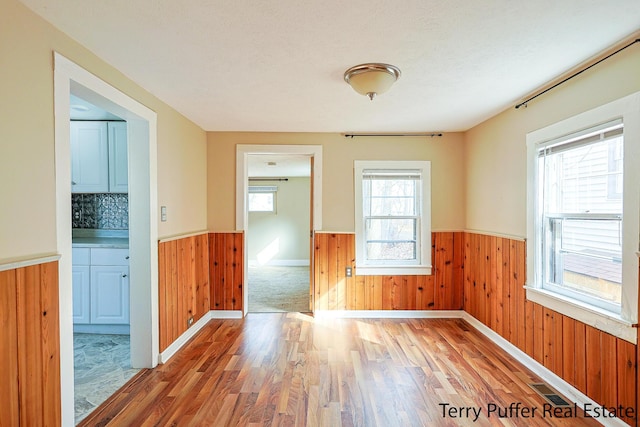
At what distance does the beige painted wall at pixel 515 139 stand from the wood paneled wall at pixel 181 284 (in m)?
3.24

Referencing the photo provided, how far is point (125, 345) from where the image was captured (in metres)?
3.02

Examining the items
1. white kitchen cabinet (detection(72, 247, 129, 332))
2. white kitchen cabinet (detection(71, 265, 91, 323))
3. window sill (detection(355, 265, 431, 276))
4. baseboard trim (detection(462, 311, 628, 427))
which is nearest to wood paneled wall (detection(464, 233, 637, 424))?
baseboard trim (detection(462, 311, 628, 427))

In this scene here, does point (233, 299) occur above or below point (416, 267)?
below

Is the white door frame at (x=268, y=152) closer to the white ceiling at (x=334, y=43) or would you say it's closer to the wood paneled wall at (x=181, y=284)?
the wood paneled wall at (x=181, y=284)

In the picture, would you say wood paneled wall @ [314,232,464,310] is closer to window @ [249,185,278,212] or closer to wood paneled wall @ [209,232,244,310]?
wood paneled wall @ [209,232,244,310]

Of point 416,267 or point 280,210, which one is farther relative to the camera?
point 280,210

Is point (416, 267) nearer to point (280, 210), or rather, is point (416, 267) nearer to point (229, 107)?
point (229, 107)

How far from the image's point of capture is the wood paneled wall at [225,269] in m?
3.85

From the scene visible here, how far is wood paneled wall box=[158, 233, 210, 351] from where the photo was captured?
2.77m

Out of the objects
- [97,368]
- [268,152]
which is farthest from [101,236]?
[268,152]

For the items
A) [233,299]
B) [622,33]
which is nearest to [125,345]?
[233,299]

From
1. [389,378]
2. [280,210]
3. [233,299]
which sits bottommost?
[389,378]

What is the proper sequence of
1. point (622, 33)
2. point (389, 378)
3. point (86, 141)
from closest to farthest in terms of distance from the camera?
point (622, 33) < point (389, 378) < point (86, 141)

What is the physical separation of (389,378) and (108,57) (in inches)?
120
